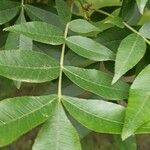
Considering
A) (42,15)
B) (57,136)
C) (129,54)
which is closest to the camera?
(57,136)

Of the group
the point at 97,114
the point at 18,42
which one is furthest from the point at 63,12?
the point at 97,114

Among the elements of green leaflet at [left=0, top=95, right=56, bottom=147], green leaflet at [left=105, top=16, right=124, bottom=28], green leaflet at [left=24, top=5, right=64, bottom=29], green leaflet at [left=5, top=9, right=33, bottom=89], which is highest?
green leaflet at [left=105, top=16, right=124, bottom=28]

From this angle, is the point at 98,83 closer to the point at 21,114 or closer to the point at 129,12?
the point at 21,114

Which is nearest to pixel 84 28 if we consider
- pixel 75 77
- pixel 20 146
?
pixel 75 77

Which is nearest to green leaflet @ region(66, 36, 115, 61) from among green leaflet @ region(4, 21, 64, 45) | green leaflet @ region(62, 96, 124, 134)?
green leaflet @ region(4, 21, 64, 45)

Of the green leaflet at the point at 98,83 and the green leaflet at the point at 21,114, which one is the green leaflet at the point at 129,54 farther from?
the green leaflet at the point at 21,114

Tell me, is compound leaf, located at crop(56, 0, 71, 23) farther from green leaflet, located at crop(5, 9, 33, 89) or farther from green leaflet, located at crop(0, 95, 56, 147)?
green leaflet, located at crop(0, 95, 56, 147)
